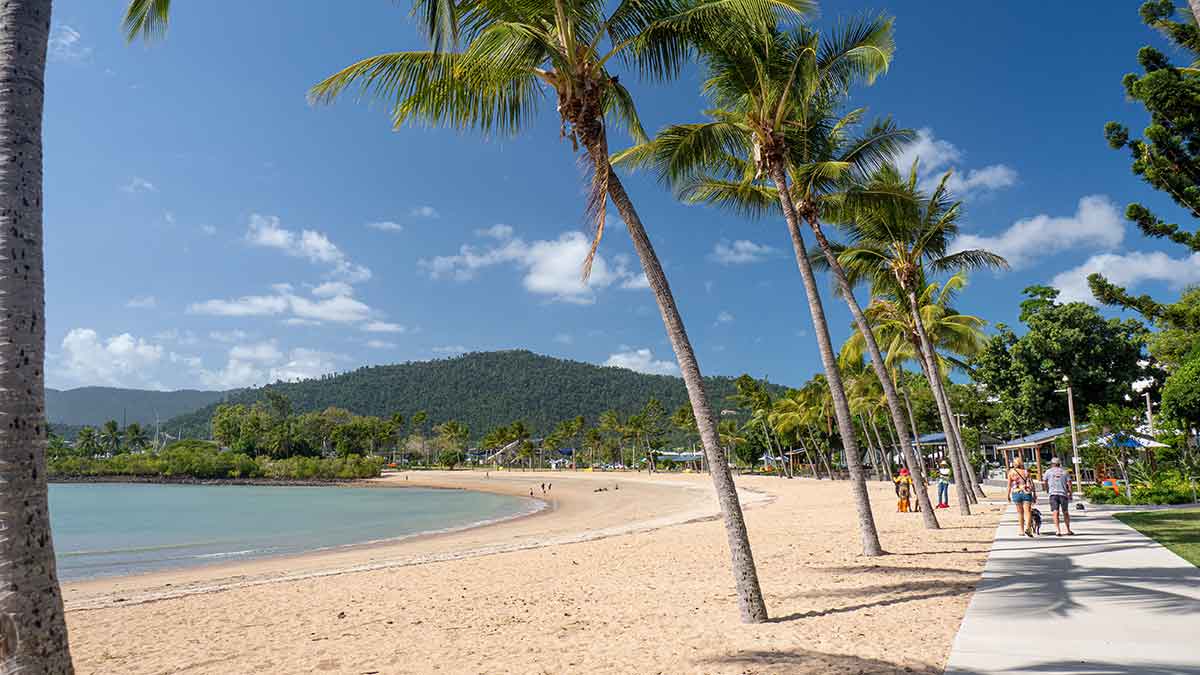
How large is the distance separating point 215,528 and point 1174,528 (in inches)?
1309

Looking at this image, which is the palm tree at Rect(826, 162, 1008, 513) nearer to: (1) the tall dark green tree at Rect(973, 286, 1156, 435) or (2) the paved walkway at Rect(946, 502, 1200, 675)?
(2) the paved walkway at Rect(946, 502, 1200, 675)

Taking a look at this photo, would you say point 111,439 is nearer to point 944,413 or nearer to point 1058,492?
point 944,413

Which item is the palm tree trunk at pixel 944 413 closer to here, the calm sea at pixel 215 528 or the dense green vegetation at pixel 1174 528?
the dense green vegetation at pixel 1174 528

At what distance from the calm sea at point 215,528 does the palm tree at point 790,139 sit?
16654 mm

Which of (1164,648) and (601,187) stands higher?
(601,187)

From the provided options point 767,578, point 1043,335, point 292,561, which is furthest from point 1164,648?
point 1043,335

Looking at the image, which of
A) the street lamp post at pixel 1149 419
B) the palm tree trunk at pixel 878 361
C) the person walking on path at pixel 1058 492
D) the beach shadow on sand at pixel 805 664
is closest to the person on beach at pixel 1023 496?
the person walking on path at pixel 1058 492

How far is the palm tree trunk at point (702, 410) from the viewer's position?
236 inches

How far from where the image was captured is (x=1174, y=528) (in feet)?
34.9

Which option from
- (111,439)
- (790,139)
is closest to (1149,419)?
(790,139)

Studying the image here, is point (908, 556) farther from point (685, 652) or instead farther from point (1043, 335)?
point (1043, 335)

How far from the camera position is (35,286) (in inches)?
112

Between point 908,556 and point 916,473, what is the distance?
11.7 feet

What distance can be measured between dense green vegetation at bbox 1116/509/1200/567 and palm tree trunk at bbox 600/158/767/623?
17.7 feet
